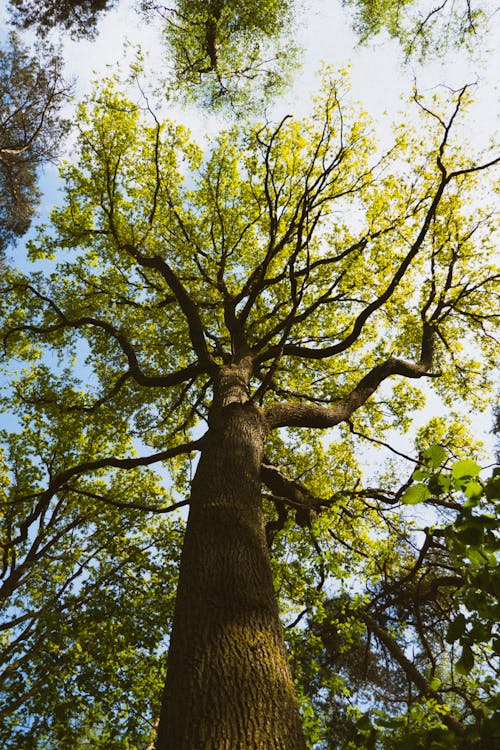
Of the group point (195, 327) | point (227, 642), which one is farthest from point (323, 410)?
point (227, 642)

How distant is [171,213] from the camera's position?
1004 cm

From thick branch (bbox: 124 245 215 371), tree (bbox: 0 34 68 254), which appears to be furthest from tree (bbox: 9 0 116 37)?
thick branch (bbox: 124 245 215 371)

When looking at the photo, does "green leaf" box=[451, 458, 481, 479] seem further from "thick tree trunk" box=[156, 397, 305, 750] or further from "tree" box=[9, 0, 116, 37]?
"tree" box=[9, 0, 116, 37]

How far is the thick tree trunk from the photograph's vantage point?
1.93 meters

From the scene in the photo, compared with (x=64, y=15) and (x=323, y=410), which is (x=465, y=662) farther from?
(x=64, y=15)

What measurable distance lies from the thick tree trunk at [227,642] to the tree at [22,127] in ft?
36.0

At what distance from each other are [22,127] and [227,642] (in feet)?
42.9

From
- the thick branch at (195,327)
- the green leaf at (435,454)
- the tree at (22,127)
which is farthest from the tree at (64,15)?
the green leaf at (435,454)

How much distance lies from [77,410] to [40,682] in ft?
16.0

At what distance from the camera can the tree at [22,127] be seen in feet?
35.6

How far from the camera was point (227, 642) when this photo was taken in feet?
7.58

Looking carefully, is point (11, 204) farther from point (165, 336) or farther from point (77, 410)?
point (77, 410)

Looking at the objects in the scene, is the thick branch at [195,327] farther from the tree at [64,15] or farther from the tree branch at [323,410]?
the tree at [64,15]

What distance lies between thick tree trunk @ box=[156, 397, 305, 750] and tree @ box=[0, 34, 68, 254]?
11.0m
